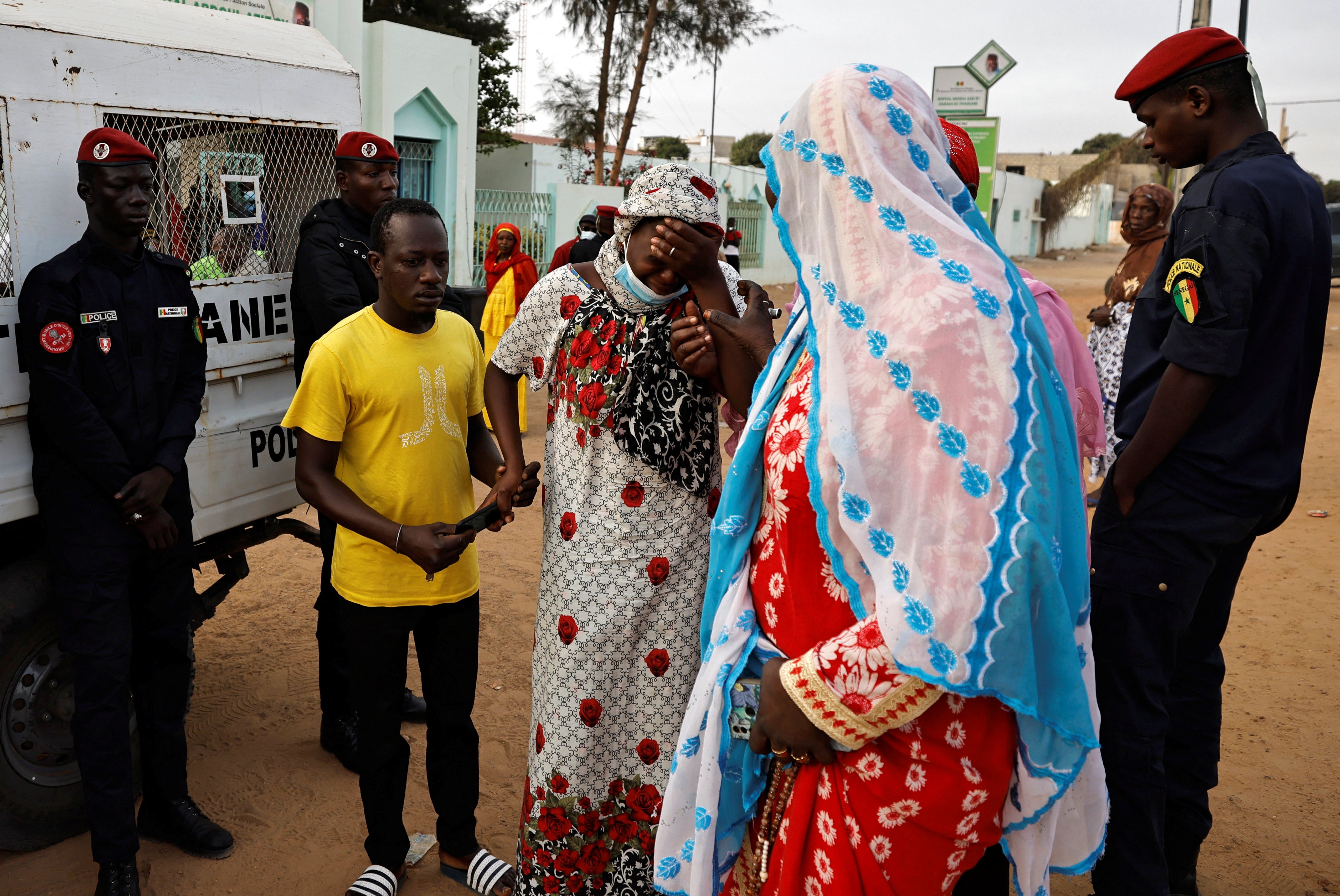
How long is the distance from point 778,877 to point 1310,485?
26.2 feet

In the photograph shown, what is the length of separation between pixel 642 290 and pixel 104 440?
4.88 feet

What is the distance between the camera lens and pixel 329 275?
337 cm

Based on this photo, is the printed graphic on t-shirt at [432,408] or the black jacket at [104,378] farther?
the printed graphic on t-shirt at [432,408]

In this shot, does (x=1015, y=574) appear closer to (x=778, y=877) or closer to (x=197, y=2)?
(x=778, y=877)

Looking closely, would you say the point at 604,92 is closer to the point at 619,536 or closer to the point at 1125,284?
the point at 1125,284

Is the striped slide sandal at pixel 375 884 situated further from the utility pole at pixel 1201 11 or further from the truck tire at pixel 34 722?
the utility pole at pixel 1201 11

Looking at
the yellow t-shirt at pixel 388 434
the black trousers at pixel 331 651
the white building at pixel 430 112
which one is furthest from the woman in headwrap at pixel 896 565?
the white building at pixel 430 112

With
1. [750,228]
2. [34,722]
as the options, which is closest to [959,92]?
[34,722]

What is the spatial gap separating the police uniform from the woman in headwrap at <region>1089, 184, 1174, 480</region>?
16.9 feet

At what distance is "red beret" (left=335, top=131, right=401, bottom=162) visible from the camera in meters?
3.54

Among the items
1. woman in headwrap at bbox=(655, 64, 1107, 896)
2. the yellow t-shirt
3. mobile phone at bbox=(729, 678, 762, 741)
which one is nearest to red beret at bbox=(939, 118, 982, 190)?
woman in headwrap at bbox=(655, 64, 1107, 896)

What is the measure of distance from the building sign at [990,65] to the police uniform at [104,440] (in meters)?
→ 7.34

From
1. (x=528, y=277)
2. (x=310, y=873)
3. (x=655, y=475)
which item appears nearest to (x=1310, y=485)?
(x=528, y=277)

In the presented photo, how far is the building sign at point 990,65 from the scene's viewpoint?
8.34 meters
